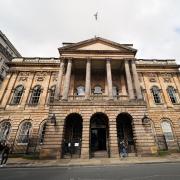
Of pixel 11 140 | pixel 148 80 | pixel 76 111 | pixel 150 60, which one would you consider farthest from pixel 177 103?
pixel 11 140

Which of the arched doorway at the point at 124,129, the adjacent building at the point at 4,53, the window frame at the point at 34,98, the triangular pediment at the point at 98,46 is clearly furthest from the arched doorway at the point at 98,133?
the adjacent building at the point at 4,53

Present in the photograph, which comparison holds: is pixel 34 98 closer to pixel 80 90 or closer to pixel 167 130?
pixel 80 90

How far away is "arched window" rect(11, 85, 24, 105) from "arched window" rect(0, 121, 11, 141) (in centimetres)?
293

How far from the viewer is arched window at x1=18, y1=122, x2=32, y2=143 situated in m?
18.2

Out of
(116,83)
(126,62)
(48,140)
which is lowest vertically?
(48,140)

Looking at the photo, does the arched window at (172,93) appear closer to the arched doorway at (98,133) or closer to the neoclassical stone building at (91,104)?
the neoclassical stone building at (91,104)

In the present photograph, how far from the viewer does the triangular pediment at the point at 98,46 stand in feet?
63.4

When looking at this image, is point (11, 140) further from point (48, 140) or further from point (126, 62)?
point (126, 62)

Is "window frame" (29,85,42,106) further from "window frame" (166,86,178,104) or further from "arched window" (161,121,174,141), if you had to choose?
"window frame" (166,86,178,104)

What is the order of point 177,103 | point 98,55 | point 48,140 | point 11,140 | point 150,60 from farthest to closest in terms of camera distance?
point 150,60
point 177,103
point 98,55
point 11,140
point 48,140

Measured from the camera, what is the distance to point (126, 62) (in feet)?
61.8

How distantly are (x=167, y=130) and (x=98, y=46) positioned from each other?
14.4 meters

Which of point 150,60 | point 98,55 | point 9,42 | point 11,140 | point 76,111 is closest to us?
point 76,111

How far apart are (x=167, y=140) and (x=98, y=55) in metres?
13.9
